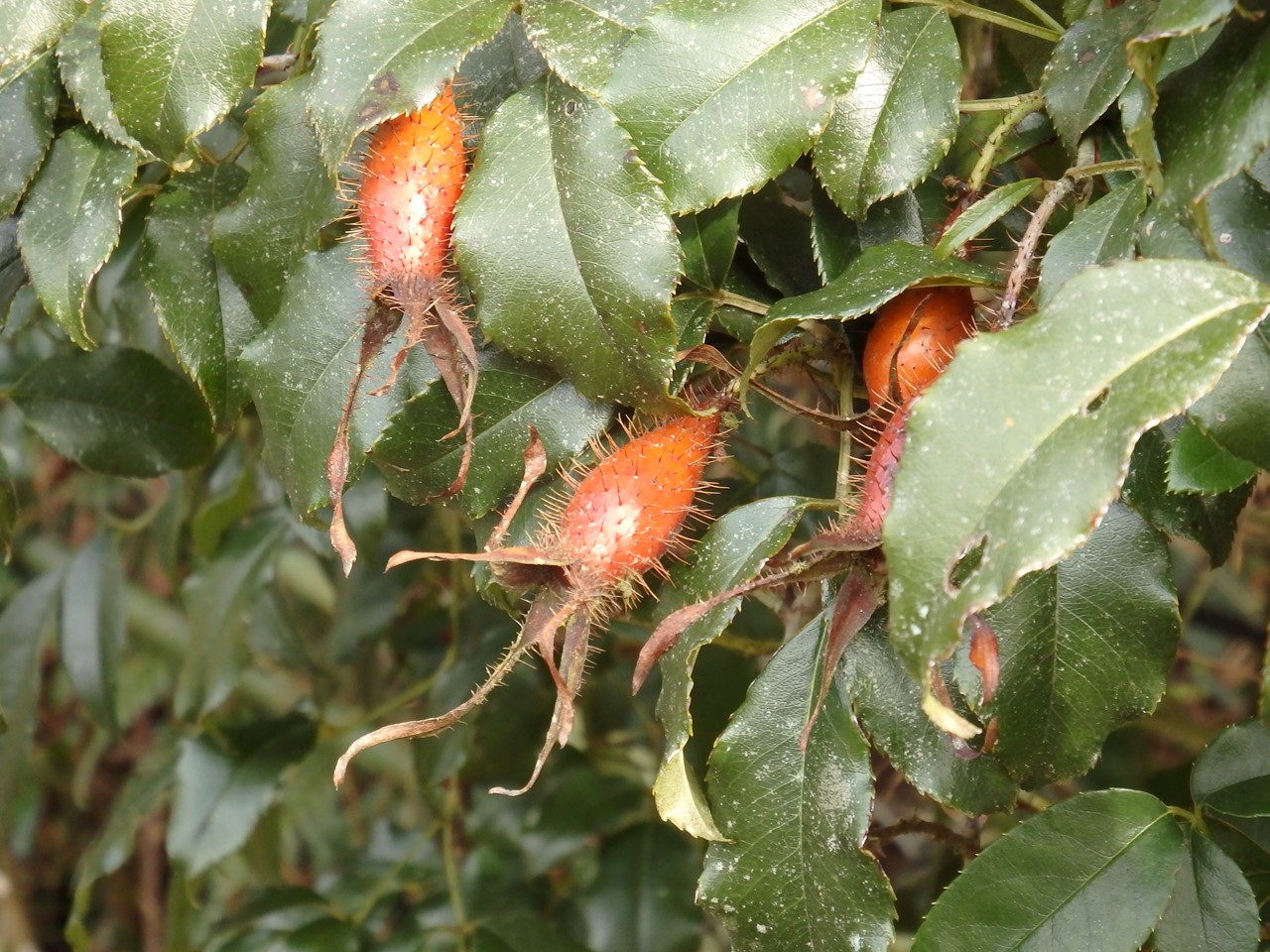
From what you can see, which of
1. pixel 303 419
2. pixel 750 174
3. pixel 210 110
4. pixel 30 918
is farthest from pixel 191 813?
pixel 30 918

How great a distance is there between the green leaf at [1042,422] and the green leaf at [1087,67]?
5.7 inches

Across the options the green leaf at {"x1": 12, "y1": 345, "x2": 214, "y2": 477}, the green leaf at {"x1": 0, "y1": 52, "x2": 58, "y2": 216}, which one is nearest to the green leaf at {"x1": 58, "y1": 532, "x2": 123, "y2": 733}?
the green leaf at {"x1": 12, "y1": 345, "x2": 214, "y2": 477}

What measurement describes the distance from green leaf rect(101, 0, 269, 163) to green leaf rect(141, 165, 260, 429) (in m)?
0.10

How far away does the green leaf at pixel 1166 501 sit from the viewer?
529 mm

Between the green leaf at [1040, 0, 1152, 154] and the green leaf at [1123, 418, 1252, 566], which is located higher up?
the green leaf at [1040, 0, 1152, 154]

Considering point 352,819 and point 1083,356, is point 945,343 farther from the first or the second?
point 352,819

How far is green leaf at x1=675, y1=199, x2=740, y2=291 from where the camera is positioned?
56cm

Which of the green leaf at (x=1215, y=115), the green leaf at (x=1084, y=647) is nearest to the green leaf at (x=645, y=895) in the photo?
the green leaf at (x=1084, y=647)

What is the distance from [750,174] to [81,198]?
0.37 m

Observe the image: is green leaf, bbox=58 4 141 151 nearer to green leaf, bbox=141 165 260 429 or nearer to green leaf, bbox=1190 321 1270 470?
green leaf, bbox=141 165 260 429

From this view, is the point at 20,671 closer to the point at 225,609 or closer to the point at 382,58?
the point at 225,609

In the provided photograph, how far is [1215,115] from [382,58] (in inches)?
13.3

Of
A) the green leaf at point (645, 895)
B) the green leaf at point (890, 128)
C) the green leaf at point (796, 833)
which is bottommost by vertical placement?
the green leaf at point (645, 895)

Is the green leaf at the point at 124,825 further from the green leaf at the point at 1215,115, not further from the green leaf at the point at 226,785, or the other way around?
the green leaf at the point at 1215,115
